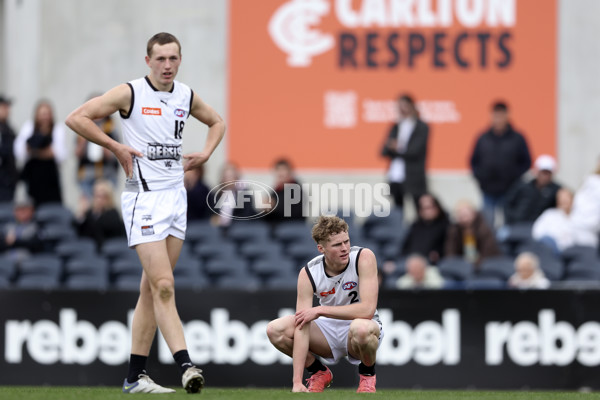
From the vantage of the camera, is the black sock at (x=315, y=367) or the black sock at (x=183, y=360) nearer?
the black sock at (x=183, y=360)

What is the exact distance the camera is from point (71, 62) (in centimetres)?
1683

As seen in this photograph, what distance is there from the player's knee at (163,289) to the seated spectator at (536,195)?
7254mm

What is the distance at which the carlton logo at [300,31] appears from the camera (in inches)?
653

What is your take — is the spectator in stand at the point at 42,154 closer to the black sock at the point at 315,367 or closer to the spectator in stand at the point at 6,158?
the spectator in stand at the point at 6,158

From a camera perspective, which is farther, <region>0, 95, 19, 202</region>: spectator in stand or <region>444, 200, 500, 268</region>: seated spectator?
<region>0, 95, 19, 202</region>: spectator in stand

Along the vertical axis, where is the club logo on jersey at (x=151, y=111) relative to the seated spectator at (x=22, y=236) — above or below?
above

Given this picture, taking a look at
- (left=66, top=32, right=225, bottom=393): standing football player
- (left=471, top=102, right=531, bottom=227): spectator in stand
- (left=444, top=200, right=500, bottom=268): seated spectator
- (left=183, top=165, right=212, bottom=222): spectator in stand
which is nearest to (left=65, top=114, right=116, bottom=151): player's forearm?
(left=66, top=32, right=225, bottom=393): standing football player

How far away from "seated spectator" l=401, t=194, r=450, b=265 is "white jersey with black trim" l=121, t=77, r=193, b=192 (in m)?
5.86

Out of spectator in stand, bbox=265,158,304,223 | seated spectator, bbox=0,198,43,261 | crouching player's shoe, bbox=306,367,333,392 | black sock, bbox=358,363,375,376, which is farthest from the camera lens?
seated spectator, bbox=0,198,43,261

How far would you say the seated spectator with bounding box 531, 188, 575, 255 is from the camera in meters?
13.2

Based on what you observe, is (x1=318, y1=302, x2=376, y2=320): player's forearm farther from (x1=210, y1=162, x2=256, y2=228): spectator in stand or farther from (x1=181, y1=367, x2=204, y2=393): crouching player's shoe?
(x1=210, y1=162, x2=256, y2=228): spectator in stand

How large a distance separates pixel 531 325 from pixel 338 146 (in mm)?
5512

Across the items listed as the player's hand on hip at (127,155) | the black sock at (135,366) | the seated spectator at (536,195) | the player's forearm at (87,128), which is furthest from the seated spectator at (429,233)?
the player's forearm at (87,128)

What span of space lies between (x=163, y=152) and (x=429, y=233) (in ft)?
19.7
